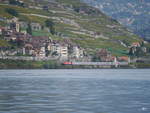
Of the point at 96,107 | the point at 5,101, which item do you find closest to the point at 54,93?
the point at 5,101

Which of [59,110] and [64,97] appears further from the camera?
[64,97]

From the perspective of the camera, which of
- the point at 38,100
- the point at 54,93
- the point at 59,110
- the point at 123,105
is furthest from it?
the point at 54,93

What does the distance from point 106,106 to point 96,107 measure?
168 cm

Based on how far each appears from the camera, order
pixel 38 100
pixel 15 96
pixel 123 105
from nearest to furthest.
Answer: pixel 123 105, pixel 38 100, pixel 15 96

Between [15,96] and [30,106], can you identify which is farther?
[15,96]

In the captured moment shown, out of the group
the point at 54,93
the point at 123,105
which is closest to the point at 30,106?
the point at 123,105

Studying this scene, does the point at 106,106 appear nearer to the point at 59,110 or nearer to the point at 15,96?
the point at 59,110

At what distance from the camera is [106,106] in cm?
7319

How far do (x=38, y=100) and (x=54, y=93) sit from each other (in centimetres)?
1136

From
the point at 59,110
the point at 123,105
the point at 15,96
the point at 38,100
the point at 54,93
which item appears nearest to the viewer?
the point at 59,110

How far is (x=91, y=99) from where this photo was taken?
8106 cm

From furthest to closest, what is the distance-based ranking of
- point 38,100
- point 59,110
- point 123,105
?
point 38,100
point 123,105
point 59,110

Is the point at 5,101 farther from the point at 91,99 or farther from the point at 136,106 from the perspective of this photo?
the point at 136,106

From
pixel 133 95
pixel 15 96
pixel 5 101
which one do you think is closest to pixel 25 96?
pixel 15 96
